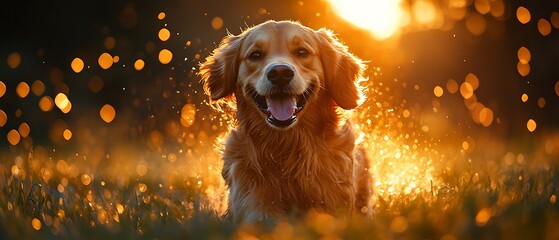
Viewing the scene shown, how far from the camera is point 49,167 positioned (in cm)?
616

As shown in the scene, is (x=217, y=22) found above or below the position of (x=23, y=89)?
above

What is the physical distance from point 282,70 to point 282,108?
0.31 metres

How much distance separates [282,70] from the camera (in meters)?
4.56

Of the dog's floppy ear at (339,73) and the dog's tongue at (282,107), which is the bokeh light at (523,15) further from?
the dog's tongue at (282,107)

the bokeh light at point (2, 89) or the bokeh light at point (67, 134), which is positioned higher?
the bokeh light at point (2, 89)

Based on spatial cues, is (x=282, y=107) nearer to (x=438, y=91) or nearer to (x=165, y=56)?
(x=438, y=91)

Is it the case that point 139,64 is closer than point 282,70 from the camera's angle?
No

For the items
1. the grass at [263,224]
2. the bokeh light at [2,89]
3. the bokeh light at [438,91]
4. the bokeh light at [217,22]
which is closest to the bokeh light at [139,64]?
the bokeh light at [217,22]

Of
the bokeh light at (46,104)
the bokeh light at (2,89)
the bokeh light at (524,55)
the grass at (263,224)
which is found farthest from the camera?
the bokeh light at (46,104)

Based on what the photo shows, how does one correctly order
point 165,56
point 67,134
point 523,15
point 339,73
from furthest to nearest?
point 165,56 < point 523,15 < point 67,134 < point 339,73

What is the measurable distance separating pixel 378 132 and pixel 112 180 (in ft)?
7.70

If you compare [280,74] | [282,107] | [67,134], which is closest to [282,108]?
[282,107]

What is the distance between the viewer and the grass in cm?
298

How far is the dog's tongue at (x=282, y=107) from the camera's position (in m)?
4.75
